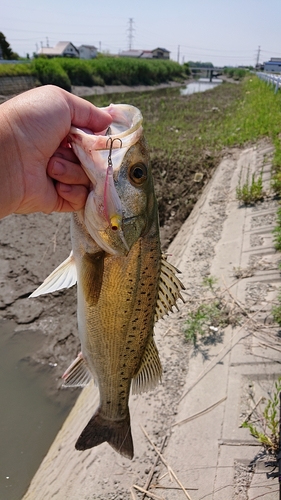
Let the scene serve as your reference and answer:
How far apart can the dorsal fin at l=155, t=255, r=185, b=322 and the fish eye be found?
61 centimetres

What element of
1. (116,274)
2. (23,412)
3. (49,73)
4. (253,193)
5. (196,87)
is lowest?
(196,87)

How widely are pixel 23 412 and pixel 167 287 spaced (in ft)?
11.8

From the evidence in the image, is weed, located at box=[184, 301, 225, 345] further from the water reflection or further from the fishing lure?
the water reflection

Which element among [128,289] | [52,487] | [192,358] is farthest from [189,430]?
[128,289]

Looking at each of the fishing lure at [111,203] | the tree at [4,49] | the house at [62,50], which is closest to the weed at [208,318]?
the fishing lure at [111,203]

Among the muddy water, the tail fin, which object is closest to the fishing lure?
the tail fin

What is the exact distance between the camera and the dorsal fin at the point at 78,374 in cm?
278

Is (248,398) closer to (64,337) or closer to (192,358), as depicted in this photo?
(192,358)

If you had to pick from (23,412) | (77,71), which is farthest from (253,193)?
(77,71)

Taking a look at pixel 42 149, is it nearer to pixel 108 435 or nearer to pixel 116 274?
pixel 116 274

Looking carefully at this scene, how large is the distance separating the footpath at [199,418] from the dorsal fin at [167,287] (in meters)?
1.64

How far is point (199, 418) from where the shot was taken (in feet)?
12.4

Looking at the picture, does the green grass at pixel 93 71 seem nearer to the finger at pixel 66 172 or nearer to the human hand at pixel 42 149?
the human hand at pixel 42 149

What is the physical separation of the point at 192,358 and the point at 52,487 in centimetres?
189
